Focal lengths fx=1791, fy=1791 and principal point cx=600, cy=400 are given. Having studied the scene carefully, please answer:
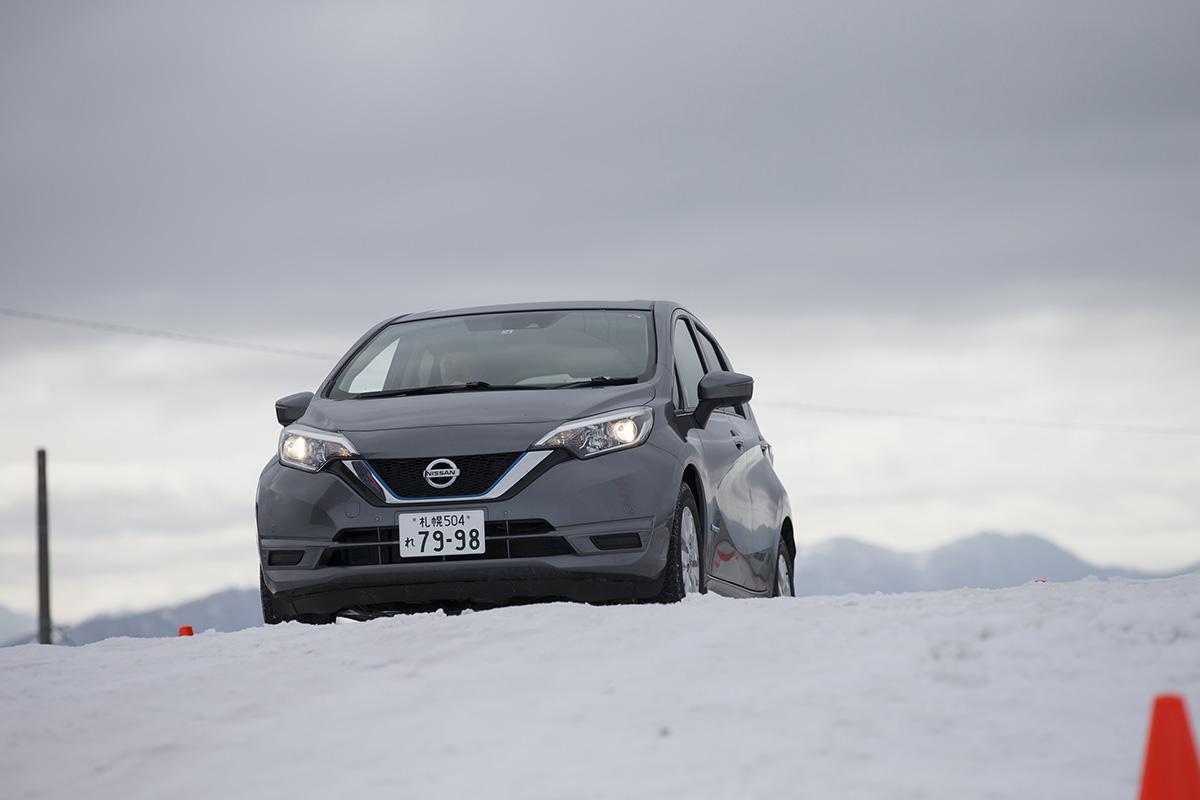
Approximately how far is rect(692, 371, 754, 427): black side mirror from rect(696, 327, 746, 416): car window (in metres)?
0.95

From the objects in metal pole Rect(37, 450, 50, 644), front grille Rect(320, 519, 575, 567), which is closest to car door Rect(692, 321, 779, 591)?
front grille Rect(320, 519, 575, 567)

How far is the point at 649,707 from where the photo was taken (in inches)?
215

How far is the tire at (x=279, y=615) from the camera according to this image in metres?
8.15

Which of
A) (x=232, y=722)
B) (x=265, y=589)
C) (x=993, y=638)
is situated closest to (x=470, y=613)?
(x=265, y=589)

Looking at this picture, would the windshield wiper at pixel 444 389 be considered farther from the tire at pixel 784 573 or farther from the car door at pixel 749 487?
the tire at pixel 784 573

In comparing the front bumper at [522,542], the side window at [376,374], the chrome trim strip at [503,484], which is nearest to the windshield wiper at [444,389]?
the side window at [376,374]

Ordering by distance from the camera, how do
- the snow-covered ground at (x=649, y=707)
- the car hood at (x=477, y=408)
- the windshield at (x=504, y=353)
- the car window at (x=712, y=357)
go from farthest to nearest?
the car window at (x=712, y=357)
the windshield at (x=504, y=353)
the car hood at (x=477, y=408)
the snow-covered ground at (x=649, y=707)

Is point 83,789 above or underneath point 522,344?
underneath

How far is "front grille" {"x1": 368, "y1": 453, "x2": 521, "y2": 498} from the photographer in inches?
304

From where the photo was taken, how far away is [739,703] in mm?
5445

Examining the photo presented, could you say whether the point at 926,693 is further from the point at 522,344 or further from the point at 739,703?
the point at 522,344

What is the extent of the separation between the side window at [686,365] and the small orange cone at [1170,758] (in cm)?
452

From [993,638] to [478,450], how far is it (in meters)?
2.60

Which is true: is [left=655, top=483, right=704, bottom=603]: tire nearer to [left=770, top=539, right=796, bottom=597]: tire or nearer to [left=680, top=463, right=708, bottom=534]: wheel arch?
[left=680, top=463, right=708, bottom=534]: wheel arch
